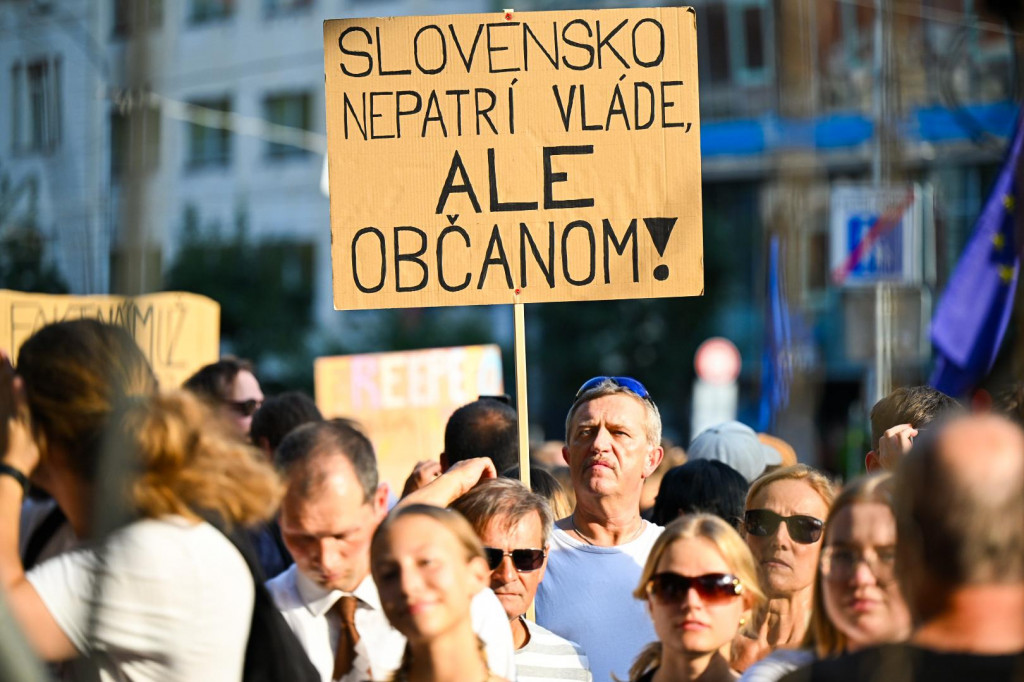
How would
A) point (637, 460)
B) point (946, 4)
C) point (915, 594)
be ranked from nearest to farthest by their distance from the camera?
point (915, 594)
point (637, 460)
point (946, 4)

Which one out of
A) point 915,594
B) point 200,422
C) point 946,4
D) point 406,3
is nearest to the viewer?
point 915,594

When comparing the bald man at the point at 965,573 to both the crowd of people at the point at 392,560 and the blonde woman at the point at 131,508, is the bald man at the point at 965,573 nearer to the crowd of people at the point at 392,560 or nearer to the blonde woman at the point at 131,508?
the crowd of people at the point at 392,560

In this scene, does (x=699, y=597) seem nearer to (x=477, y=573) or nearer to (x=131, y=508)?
(x=477, y=573)

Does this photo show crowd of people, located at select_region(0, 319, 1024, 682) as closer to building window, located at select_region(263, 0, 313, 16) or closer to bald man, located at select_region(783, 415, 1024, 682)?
bald man, located at select_region(783, 415, 1024, 682)

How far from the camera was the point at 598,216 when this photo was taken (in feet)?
11.8

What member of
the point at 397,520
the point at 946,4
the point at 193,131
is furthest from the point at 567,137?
the point at 193,131

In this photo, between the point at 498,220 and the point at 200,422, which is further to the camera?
the point at 498,220

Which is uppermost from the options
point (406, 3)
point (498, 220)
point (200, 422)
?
point (406, 3)

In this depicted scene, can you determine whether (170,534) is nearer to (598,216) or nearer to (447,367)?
(598,216)

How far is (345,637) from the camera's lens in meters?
2.65

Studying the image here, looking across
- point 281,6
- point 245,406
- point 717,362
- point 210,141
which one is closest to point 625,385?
point 245,406

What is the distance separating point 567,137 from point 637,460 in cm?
83

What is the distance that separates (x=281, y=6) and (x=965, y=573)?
2702cm

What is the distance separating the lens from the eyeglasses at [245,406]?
4.72 metres
